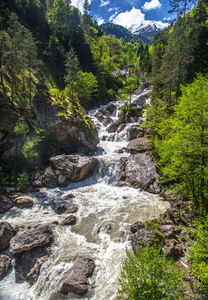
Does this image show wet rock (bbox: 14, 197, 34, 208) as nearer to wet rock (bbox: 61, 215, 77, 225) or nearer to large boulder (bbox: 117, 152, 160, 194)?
wet rock (bbox: 61, 215, 77, 225)

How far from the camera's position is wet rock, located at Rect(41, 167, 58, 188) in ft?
64.7

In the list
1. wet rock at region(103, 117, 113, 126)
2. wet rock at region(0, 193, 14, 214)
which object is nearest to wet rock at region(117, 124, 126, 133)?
wet rock at region(103, 117, 113, 126)

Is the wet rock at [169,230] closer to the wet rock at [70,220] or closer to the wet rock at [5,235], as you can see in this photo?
the wet rock at [70,220]

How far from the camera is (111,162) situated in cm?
2256

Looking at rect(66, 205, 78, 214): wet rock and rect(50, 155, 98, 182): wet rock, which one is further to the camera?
rect(50, 155, 98, 182): wet rock

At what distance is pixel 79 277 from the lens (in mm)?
8414

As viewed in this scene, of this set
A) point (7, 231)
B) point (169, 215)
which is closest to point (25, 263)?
point (7, 231)

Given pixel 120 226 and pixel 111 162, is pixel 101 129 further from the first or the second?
pixel 120 226

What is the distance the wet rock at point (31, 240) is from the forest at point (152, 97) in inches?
213

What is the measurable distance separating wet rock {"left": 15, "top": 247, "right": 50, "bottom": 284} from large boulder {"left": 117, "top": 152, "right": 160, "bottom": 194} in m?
11.5

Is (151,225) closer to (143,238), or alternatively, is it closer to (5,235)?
(143,238)

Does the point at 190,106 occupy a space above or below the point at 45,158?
above

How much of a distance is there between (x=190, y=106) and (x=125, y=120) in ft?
89.4

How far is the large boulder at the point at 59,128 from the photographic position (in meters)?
23.5
